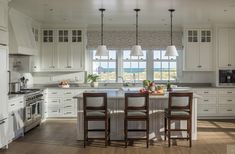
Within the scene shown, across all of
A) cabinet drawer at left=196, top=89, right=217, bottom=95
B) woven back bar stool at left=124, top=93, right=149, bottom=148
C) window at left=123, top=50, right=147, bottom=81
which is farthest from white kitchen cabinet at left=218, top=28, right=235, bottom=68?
woven back bar stool at left=124, top=93, right=149, bottom=148

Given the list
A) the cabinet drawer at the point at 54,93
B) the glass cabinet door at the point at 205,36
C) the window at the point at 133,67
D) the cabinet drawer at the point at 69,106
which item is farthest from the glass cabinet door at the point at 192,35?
the cabinet drawer at the point at 54,93

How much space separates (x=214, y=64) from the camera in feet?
30.5

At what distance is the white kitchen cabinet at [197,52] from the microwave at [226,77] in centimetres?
38

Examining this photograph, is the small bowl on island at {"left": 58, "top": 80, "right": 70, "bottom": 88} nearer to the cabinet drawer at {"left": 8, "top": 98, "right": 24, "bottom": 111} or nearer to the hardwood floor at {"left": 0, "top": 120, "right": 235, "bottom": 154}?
the hardwood floor at {"left": 0, "top": 120, "right": 235, "bottom": 154}

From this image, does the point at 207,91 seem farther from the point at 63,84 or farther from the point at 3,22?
the point at 3,22

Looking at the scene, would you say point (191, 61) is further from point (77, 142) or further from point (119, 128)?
point (77, 142)

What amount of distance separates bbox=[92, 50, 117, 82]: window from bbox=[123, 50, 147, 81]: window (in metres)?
0.33

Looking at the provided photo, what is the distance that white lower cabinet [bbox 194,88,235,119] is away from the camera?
9031 millimetres

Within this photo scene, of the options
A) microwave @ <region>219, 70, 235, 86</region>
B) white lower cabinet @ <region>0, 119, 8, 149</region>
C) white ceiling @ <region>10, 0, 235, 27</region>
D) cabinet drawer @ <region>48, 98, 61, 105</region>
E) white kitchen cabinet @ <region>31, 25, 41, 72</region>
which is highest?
white ceiling @ <region>10, 0, 235, 27</region>

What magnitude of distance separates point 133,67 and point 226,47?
2775 mm

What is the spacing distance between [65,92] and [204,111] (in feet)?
13.1

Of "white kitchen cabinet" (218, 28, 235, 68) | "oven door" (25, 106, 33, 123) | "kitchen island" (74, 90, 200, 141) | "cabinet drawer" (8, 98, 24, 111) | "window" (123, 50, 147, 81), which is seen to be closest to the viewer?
"cabinet drawer" (8, 98, 24, 111)

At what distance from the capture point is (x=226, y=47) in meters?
9.16

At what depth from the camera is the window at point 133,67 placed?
9.83m
